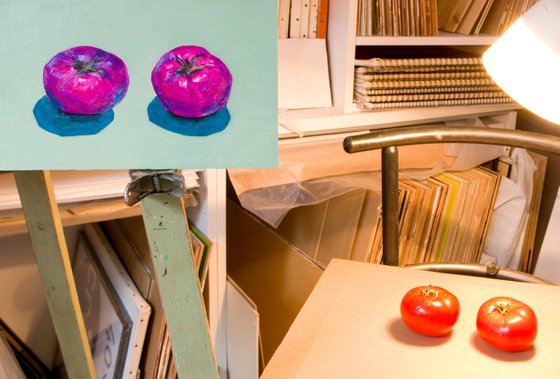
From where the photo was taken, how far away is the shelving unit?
47.4 inches

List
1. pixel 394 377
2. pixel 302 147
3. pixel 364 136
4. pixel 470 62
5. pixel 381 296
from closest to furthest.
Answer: pixel 394 377 < pixel 381 296 < pixel 364 136 < pixel 302 147 < pixel 470 62

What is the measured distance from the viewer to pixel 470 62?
4.43ft

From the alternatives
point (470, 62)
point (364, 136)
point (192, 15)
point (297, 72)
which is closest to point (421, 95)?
point (470, 62)

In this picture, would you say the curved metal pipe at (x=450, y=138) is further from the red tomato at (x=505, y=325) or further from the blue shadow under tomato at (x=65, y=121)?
the blue shadow under tomato at (x=65, y=121)

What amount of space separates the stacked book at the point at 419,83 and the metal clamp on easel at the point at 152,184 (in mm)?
813

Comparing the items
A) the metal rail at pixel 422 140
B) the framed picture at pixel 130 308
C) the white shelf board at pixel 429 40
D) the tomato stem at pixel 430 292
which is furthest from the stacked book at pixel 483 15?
the framed picture at pixel 130 308

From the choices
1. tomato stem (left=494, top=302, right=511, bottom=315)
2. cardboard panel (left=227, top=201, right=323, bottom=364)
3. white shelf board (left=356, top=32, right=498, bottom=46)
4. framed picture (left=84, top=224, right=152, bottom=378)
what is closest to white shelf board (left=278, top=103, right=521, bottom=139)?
white shelf board (left=356, top=32, right=498, bottom=46)

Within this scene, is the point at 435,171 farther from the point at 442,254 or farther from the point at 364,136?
the point at 364,136

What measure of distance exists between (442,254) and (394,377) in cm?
82

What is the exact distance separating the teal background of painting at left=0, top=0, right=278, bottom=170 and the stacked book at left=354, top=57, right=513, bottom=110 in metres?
0.77

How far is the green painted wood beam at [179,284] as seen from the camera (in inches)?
20.1

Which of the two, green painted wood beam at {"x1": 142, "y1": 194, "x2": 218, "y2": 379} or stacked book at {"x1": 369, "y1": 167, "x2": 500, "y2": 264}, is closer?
green painted wood beam at {"x1": 142, "y1": 194, "x2": 218, "y2": 379}

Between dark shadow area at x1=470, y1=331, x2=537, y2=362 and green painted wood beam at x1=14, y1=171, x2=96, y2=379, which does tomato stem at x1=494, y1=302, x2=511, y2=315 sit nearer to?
dark shadow area at x1=470, y1=331, x2=537, y2=362

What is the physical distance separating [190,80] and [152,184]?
95 millimetres
